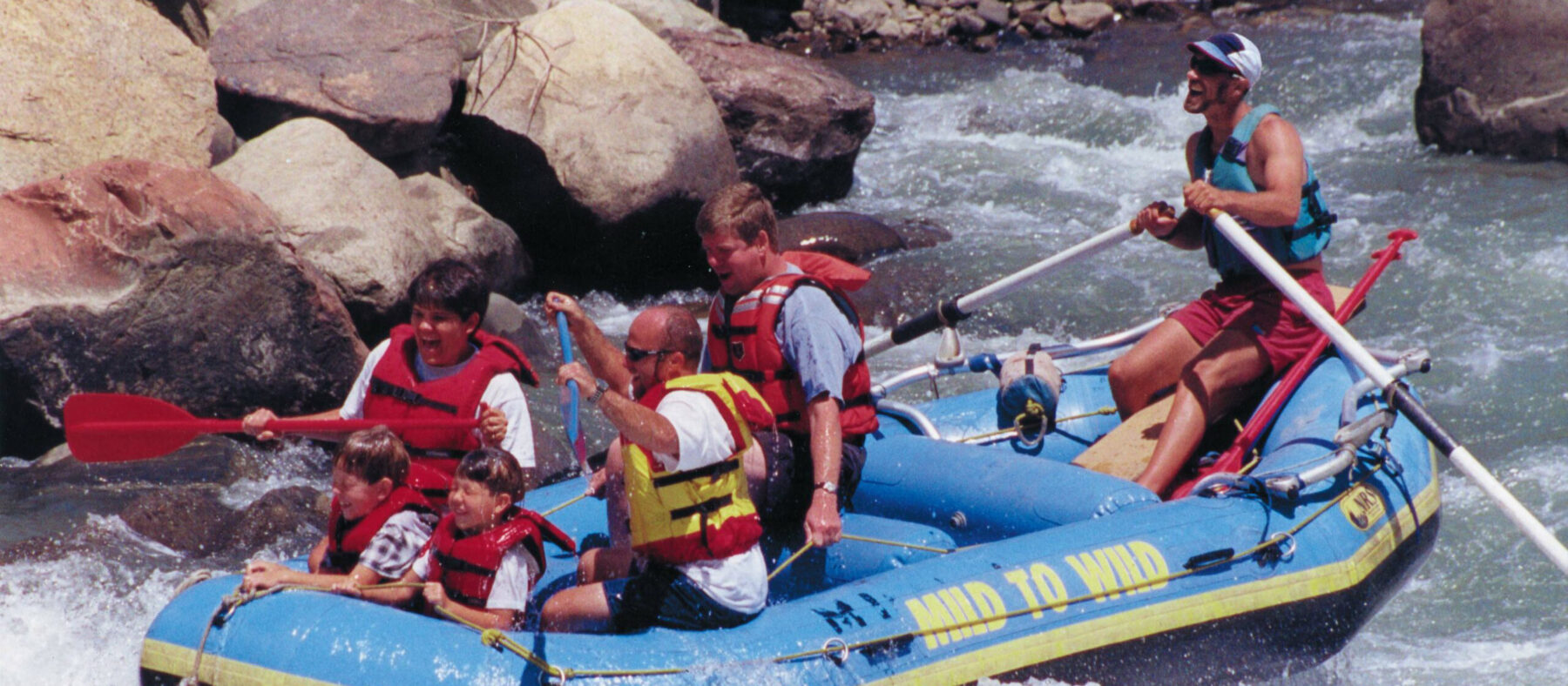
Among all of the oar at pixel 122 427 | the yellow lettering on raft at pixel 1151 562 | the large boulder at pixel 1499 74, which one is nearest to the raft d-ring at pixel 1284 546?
the yellow lettering on raft at pixel 1151 562

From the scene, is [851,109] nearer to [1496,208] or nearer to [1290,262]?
[1496,208]

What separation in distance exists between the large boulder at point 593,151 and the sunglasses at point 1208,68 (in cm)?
451

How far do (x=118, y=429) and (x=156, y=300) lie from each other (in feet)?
6.92

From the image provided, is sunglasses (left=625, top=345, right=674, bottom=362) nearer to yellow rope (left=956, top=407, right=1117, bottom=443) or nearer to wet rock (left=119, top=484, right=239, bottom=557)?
yellow rope (left=956, top=407, right=1117, bottom=443)

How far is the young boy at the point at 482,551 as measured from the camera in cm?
332

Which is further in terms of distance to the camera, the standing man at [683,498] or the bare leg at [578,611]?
the bare leg at [578,611]

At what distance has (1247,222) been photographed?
14.4ft

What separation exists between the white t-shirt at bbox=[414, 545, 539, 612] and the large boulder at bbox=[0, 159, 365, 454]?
286cm

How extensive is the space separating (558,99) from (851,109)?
223 cm

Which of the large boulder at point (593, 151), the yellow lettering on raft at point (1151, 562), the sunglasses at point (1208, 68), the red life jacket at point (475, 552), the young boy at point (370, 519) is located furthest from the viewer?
the large boulder at point (593, 151)

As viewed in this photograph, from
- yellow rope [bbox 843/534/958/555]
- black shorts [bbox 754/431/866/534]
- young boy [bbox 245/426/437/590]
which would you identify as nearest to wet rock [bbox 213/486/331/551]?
young boy [bbox 245/426/437/590]

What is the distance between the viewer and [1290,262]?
4383 millimetres

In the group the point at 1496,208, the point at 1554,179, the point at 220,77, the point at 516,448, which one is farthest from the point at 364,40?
the point at 1554,179

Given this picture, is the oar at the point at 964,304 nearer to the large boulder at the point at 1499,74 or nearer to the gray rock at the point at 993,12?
the large boulder at the point at 1499,74
